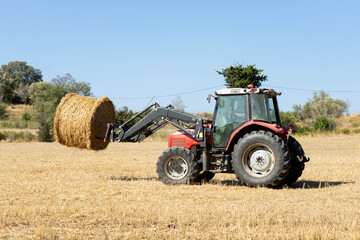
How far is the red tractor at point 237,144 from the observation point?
973 centimetres

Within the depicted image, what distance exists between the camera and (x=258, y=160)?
32.6ft

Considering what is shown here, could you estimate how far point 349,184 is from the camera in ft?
34.9

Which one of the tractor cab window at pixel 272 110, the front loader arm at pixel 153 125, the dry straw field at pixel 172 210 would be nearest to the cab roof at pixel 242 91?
the tractor cab window at pixel 272 110

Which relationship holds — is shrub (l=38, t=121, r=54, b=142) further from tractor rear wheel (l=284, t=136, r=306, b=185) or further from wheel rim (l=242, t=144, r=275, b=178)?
wheel rim (l=242, t=144, r=275, b=178)

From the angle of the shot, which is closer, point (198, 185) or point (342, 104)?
point (198, 185)

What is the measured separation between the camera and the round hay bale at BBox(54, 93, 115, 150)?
37.7 ft

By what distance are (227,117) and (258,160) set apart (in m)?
1.25

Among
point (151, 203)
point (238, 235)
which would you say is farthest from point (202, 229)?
point (151, 203)

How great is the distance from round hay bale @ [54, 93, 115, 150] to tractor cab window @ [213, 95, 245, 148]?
10.8 ft

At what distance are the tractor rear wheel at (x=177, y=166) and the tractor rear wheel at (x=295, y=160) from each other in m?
2.26

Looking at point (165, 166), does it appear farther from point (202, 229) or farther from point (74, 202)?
point (202, 229)

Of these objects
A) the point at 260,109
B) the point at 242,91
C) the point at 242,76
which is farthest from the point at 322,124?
the point at 242,91

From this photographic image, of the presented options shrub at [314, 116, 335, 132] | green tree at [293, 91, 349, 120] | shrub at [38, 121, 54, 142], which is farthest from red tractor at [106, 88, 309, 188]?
green tree at [293, 91, 349, 120]

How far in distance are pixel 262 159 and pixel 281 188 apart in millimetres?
865
